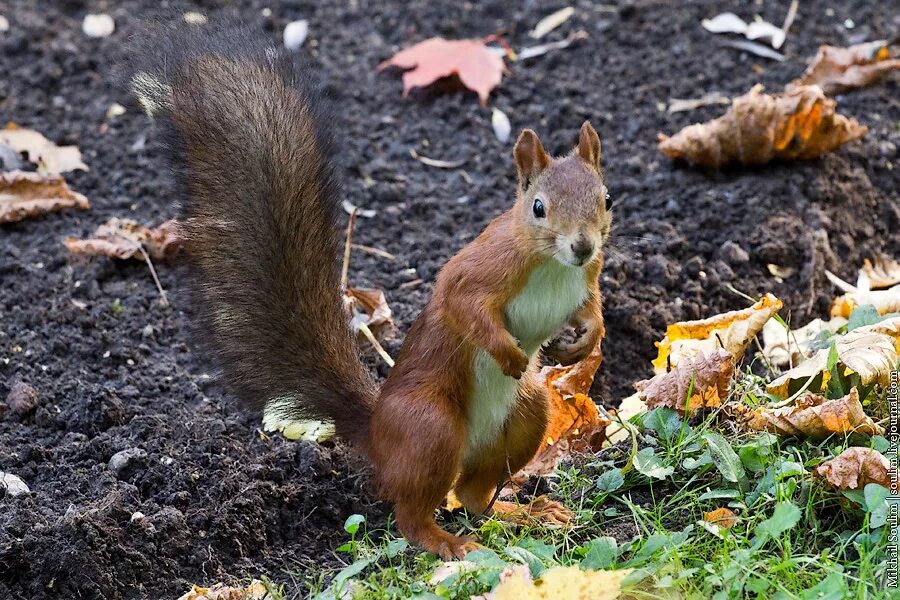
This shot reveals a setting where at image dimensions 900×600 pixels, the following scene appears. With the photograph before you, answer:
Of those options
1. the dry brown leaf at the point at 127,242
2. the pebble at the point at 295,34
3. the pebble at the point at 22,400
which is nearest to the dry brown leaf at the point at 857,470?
the pebble at the point at 22,400

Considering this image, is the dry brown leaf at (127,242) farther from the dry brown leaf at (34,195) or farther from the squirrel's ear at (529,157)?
the squirrel's ear at (529,157)

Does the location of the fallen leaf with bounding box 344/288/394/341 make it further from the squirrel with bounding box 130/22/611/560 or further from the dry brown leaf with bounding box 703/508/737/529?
the dry brown leaf with bounding box 703/508/737/529

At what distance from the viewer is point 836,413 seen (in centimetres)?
213

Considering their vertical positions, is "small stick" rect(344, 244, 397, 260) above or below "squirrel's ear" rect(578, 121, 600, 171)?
below

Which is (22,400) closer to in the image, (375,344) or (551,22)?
(375,344)

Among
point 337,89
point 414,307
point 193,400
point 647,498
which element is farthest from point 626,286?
point 337,89

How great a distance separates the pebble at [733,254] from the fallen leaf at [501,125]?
934 millimetres

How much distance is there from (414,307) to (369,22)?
1912mm

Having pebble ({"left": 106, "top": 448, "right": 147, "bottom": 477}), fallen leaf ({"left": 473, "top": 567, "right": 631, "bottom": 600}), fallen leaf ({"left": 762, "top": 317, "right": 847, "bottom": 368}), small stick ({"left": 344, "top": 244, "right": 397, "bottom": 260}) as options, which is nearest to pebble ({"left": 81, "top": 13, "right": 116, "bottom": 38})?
small stick ({"left": 344, "top": 244, "right": 397, "bottom": 260})

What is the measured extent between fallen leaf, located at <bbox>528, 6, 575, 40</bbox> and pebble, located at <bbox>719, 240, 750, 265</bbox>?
Answer: 1528 mm

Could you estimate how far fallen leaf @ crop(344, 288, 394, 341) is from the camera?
111 inches

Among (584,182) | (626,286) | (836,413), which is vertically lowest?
(626,286)

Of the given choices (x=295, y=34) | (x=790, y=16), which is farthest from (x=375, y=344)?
(x=790, y=16)

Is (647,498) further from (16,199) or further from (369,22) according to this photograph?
(369,22)
